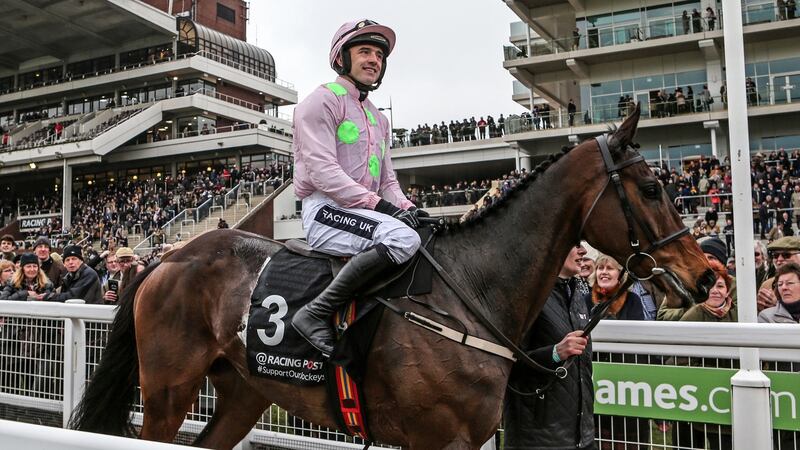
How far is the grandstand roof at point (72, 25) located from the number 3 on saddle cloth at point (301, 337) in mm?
41321

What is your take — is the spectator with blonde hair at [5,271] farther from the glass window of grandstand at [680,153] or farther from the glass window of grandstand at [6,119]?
the glass window of grandstand at [6,119]

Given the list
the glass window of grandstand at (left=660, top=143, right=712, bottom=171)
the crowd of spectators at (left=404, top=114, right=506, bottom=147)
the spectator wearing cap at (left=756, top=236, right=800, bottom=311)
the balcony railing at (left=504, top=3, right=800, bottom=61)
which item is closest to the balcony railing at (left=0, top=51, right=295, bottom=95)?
the crowd of spectators at (left=404, top=114, right=506, bottom=147)

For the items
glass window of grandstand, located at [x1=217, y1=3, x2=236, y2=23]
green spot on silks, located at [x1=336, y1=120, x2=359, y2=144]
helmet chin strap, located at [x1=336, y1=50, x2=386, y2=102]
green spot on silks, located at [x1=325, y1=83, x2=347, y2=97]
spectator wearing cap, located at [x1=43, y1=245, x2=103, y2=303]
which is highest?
glass window of grandstand, located at [x1=217, y1=3, x2=236, y2=23]

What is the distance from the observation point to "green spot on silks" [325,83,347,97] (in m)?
2.98

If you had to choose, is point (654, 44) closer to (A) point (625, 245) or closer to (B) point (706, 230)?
(B) point (706, 230)

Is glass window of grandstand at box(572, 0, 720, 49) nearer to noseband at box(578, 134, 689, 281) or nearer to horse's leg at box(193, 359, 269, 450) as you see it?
noseband at box(578, 134, 689, 281)

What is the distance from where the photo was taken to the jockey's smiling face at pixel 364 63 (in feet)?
10.0

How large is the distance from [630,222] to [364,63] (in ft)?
4.50

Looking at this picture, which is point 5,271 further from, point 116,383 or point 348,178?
point 348,178

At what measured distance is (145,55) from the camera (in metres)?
43.2

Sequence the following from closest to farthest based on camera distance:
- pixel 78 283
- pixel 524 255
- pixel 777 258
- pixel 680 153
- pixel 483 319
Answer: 1. pixel 483 319
2. pixel 524 255
3. pixel 777 258
4. pixel 78 283
5. pixel 680 153

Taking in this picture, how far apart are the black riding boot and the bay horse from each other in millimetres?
181

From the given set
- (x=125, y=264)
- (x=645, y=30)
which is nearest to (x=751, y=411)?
(x=125, y=264)

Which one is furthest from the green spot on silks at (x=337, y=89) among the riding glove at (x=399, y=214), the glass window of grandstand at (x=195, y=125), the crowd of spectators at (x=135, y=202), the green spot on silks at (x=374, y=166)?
the glass window of grandstand at (x=195, y=125)
